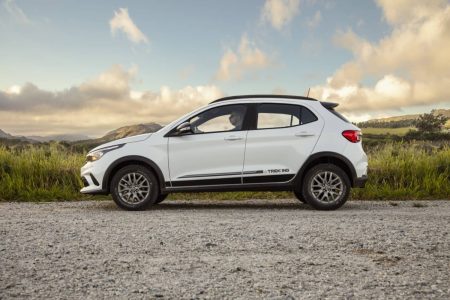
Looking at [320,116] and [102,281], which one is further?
[320,116]

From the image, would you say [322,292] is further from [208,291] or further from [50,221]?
[50,221]

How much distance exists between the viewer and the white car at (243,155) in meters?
9.23

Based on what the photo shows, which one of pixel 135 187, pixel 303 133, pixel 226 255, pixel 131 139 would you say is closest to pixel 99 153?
pixel 131 139

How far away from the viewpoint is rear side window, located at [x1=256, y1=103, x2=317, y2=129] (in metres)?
9.37

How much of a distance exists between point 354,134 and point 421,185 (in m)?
4.22

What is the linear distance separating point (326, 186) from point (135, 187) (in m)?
3.16

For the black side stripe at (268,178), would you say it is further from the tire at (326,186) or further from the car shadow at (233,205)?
the car shadow at (233,205)

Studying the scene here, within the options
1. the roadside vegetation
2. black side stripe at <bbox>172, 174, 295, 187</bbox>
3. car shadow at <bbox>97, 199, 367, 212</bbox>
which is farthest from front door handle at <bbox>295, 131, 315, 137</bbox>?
the roadside vegetation

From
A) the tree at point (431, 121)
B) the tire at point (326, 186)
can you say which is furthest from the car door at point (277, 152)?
the tree at point (431, 121)

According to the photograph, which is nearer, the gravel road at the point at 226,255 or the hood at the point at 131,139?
the gravel road at the point at 226,255

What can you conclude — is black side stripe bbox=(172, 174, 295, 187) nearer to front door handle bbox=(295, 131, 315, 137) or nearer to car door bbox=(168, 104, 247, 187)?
car door bbox=(168, 104, 247, 187)

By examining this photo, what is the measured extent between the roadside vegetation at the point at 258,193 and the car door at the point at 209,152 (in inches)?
114

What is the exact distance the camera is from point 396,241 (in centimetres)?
624

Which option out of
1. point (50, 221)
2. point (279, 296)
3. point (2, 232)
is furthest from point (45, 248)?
point (279, 296)
